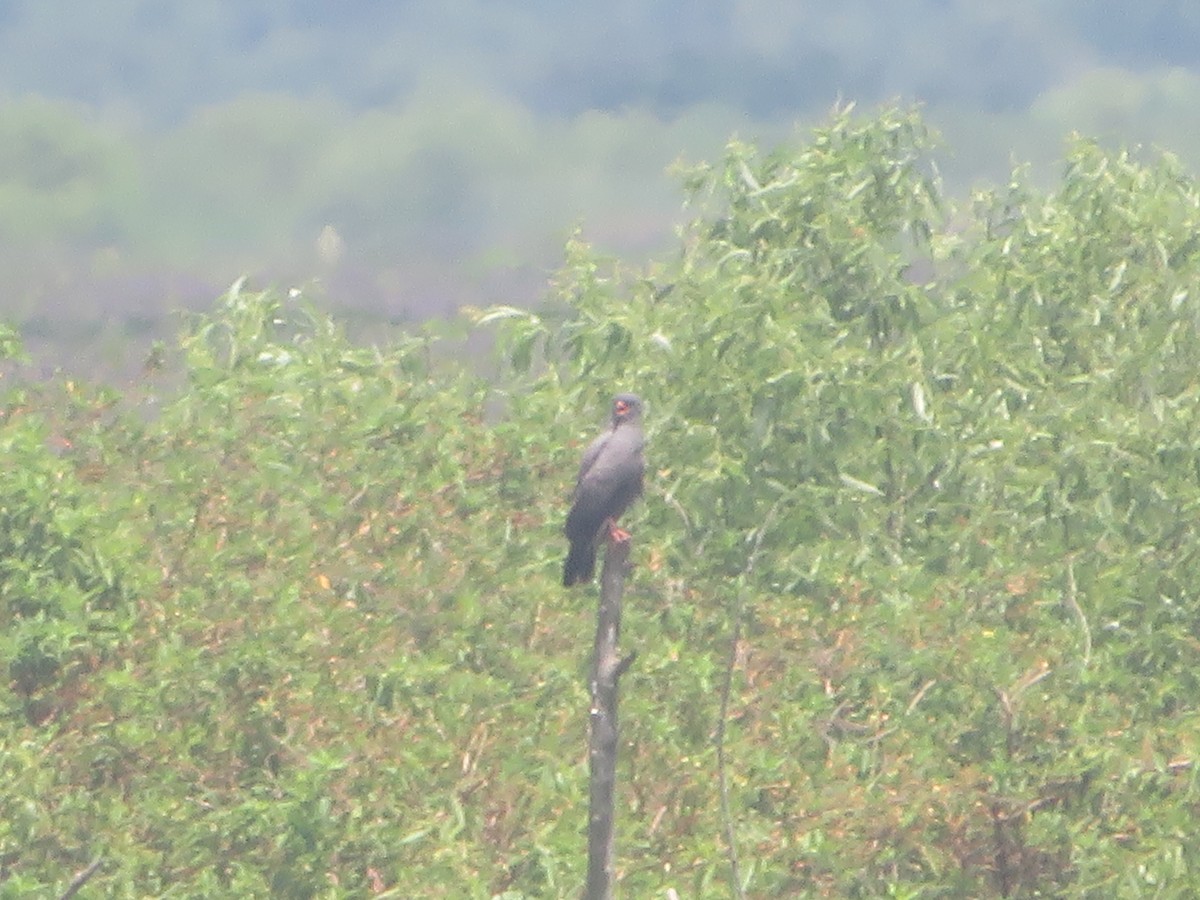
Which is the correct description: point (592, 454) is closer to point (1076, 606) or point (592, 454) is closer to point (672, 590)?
point (672, 590)

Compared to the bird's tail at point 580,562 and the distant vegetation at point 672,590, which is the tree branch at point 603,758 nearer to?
the distant vegetation at point 672,590

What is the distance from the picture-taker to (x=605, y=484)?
32.4ft

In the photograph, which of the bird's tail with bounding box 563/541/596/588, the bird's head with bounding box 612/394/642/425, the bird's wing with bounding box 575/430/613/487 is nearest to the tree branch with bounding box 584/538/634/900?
the bird's tail with bounding box 563/541/596/588

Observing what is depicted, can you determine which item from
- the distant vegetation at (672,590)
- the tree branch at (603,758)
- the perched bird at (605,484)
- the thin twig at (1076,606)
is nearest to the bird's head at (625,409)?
the perched bird at (605,484)

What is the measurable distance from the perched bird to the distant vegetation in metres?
0.41

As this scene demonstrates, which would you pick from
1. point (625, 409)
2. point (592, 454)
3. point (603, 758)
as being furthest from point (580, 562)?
point (603, 758)

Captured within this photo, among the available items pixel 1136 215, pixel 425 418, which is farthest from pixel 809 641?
pixel 1136 215

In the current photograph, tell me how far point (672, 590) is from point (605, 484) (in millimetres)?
763

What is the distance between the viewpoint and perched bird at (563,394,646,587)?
959 cm

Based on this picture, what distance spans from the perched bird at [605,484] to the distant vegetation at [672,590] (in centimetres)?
41

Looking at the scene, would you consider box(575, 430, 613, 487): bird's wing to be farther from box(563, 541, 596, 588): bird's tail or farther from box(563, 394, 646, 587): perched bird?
box(563, 541, 596, 588): bird's tail

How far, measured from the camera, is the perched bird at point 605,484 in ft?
31.4

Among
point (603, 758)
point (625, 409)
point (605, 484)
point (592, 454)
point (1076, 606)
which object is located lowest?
point (603, 758)

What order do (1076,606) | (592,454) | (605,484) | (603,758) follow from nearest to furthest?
(603,758), (1076,606), (605,484), (592,454)
